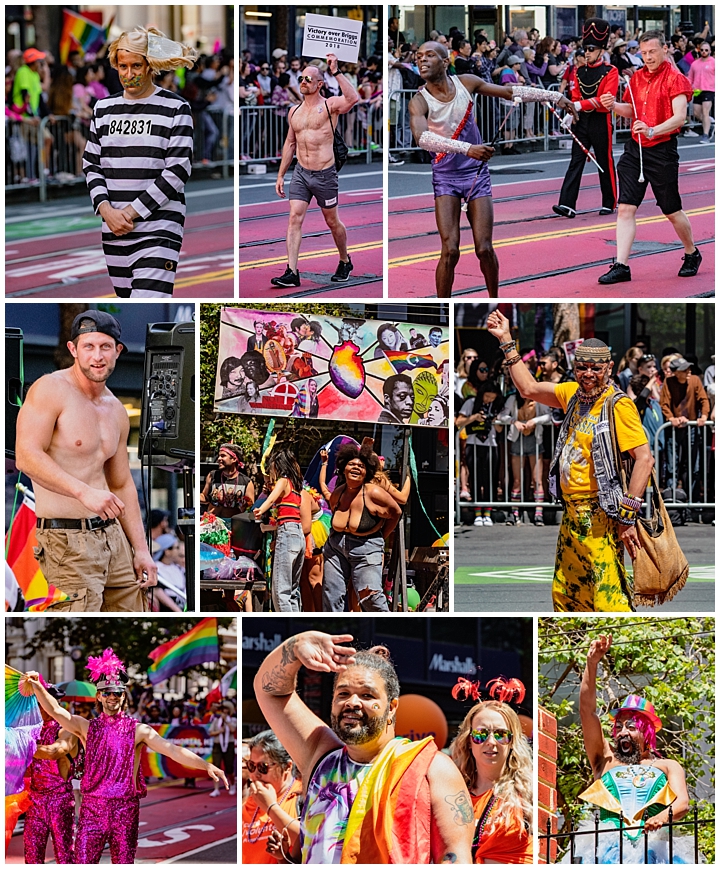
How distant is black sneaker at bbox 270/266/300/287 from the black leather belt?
5.36 ft

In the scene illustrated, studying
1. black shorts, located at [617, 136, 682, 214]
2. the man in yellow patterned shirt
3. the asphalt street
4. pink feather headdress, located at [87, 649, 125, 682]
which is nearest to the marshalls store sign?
black shorts, located at [617, 136, 682, 214]

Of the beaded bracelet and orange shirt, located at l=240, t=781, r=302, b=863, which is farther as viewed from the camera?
orange shirt, located at l=240, t=781, r=302, b=863

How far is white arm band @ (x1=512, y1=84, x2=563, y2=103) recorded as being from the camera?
7.14 metres

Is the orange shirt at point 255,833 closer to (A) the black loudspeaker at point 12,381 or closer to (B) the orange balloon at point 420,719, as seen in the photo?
(B) the orange balloon at point 420,719

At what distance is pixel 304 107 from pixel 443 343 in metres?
1.55

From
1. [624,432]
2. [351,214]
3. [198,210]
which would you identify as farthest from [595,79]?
[198,210]

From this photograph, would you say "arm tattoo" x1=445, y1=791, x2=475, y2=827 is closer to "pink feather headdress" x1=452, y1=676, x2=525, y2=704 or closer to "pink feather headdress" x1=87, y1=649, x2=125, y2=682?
"pink feather headdress" x1=452, y1=676, x2=525, y2=704

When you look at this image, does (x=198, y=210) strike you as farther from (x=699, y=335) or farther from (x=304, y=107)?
(x=699, y=335)

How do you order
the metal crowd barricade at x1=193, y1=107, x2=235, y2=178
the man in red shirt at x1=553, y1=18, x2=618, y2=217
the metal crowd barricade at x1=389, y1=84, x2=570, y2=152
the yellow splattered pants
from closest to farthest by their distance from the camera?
the yellow splattered pants < the metal crowd barricade at x1=389, y1=84, x2=570, y2=152 < the man in red shirt at x1=553, y1=18, x2=618, y2=217 < the metal crowd barricade at x1=193, y1=107, x2=235, y2=178

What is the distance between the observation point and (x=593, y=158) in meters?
7.42

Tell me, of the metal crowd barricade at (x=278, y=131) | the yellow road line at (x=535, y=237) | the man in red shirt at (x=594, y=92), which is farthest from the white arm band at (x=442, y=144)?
the man in red shirt at (x=594, y=92)

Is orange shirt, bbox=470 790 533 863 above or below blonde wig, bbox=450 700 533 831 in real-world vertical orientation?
below

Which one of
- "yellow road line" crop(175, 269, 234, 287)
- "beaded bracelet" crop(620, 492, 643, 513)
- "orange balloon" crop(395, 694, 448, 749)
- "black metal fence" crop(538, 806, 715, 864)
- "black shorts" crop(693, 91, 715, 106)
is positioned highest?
"black shorts" crop(693, 91, 715, 106)

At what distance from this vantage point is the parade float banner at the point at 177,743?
23.2 ft
